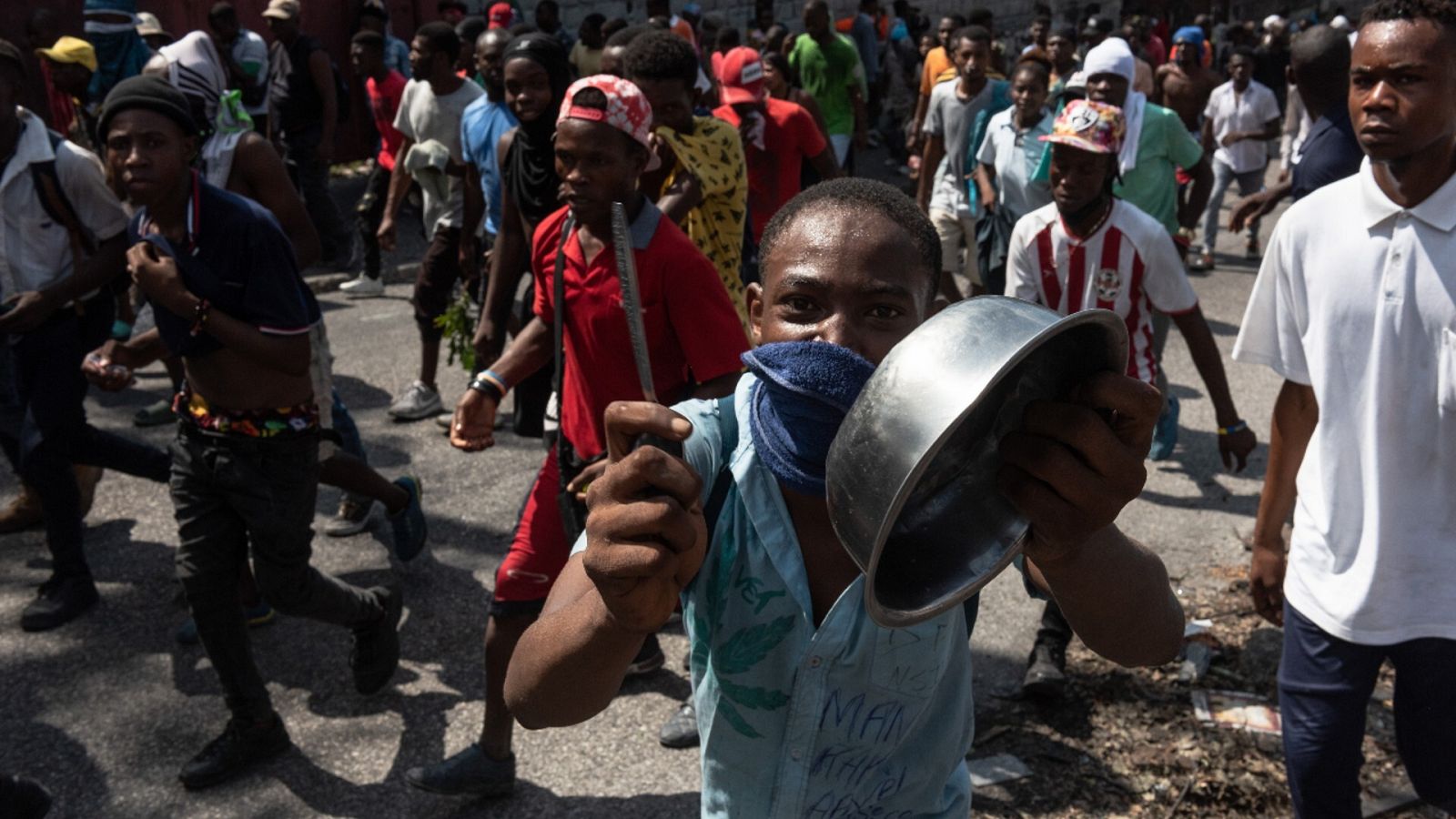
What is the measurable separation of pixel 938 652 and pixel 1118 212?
3.09 meters

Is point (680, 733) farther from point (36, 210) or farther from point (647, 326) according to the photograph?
point (36, 210)

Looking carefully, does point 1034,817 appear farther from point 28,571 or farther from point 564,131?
point 28,571

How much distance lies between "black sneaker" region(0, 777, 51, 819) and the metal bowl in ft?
9.17

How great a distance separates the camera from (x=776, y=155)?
7.06 meters

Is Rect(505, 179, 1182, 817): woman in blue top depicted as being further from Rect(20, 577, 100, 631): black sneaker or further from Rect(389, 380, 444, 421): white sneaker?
Rect(389, 380, 444, 421): white sneaker

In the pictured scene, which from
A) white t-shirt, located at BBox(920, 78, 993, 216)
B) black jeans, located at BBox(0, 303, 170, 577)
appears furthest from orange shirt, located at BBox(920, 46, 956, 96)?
Result: black jeans, located at BBox(0, 303, 170, 577)

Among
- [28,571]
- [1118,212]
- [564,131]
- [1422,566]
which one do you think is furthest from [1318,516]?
[28,571]

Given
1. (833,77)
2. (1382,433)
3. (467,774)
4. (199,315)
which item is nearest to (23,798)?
(467,774)

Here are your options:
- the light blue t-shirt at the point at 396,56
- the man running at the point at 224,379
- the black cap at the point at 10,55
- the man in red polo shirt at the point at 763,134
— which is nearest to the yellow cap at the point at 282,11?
the light blue t-shirt at the point at 396,56

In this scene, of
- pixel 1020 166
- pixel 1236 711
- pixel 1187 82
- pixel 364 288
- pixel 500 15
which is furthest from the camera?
pixel 500 15

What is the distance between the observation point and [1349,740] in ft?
9.87

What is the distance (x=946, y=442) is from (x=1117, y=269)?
3418mm

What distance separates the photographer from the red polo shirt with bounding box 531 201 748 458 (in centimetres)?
359

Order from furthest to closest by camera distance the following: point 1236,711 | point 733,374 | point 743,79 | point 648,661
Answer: point 743,79 → point 648,661 → point 1236,711 → point 733,374
